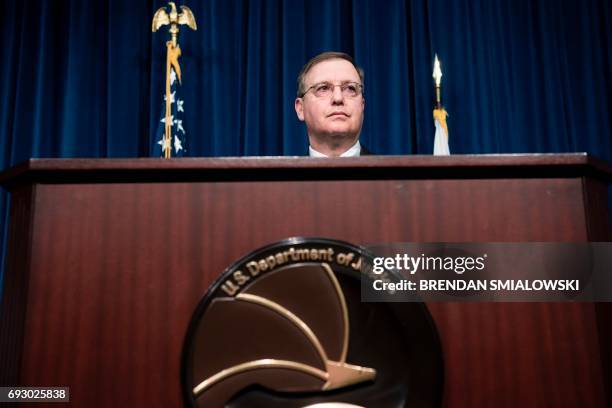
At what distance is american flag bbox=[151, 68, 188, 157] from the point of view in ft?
6.75

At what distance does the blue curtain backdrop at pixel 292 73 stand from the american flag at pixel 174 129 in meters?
0.11

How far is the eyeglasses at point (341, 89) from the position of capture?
64.3 inches

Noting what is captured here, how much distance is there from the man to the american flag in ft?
1.90

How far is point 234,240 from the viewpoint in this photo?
0.76 metres

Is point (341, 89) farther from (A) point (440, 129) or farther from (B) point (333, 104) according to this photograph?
(A) point (440, 129)

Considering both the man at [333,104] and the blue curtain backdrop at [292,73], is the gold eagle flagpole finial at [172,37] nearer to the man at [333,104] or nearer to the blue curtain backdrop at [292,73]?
the blue curtain backdrop at [292,73]

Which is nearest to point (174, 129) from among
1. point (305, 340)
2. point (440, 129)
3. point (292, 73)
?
point (292, 73)

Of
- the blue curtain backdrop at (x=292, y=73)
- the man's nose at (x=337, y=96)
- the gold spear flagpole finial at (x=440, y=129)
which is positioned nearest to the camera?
the man's nose at (x=337, y=96)

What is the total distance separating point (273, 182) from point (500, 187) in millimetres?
311

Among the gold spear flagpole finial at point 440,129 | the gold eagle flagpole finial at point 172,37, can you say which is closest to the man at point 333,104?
the gold spear flagpole finial at point 440,129

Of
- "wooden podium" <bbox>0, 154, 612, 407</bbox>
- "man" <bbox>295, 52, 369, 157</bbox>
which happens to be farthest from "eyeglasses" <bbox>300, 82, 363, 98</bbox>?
"wooden podium" <bbox>0, 154, 612, 407</bbox>

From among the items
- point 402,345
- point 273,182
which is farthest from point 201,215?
point 402,345

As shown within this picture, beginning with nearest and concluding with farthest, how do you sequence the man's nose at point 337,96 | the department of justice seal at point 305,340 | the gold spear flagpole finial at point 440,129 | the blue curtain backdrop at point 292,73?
1. the department of justice seal at point 305,340
2. the man's nose at point 337,96
3. the gold spear flagpole finial at point 440,129
4. the blue curtain backdrop at point 292,73

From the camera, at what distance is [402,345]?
2.33 feet
